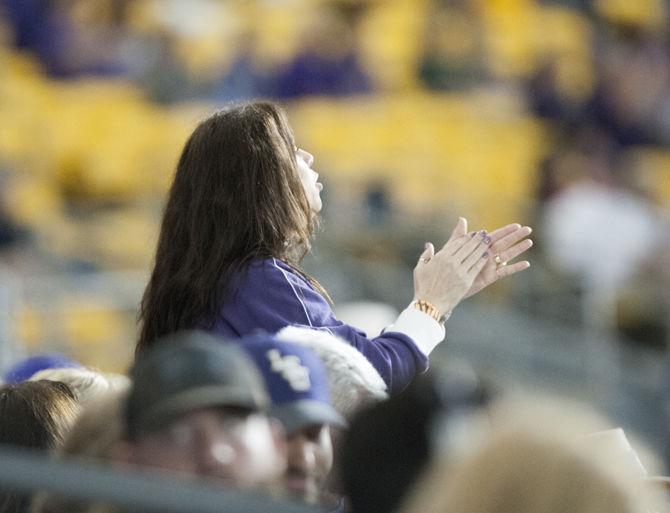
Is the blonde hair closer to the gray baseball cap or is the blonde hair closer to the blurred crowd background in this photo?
the gray baseball cap

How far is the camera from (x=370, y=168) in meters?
8.99

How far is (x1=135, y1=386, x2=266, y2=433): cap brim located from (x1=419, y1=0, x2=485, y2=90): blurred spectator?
A: 8.48m

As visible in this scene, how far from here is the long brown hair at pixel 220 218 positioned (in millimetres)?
2854

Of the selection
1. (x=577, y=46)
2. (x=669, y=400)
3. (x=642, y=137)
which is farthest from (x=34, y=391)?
(x=577, y=46)

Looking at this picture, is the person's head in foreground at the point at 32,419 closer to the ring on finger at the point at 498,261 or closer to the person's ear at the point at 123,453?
the person's ear at the point at 123,453

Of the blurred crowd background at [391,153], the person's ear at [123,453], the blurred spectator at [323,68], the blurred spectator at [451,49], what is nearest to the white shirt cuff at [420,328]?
the person's ear at [123,453]

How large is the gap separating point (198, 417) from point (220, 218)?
0.98 meters

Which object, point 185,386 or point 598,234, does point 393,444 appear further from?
point 598,234

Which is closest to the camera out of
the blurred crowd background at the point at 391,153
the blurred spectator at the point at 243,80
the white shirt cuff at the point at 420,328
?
the white shirt cuff at the point at 420,328

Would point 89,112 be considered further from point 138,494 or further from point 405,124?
point 138,494

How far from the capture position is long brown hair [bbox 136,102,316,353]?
285 cm

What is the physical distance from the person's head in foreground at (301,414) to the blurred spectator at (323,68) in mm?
7132

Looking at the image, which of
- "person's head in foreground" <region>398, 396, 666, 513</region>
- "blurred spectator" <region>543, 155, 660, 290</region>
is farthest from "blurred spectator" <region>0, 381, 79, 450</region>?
"blurred spectator" <region>543, 155, 660, 290</region>

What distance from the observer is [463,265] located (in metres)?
3.04
